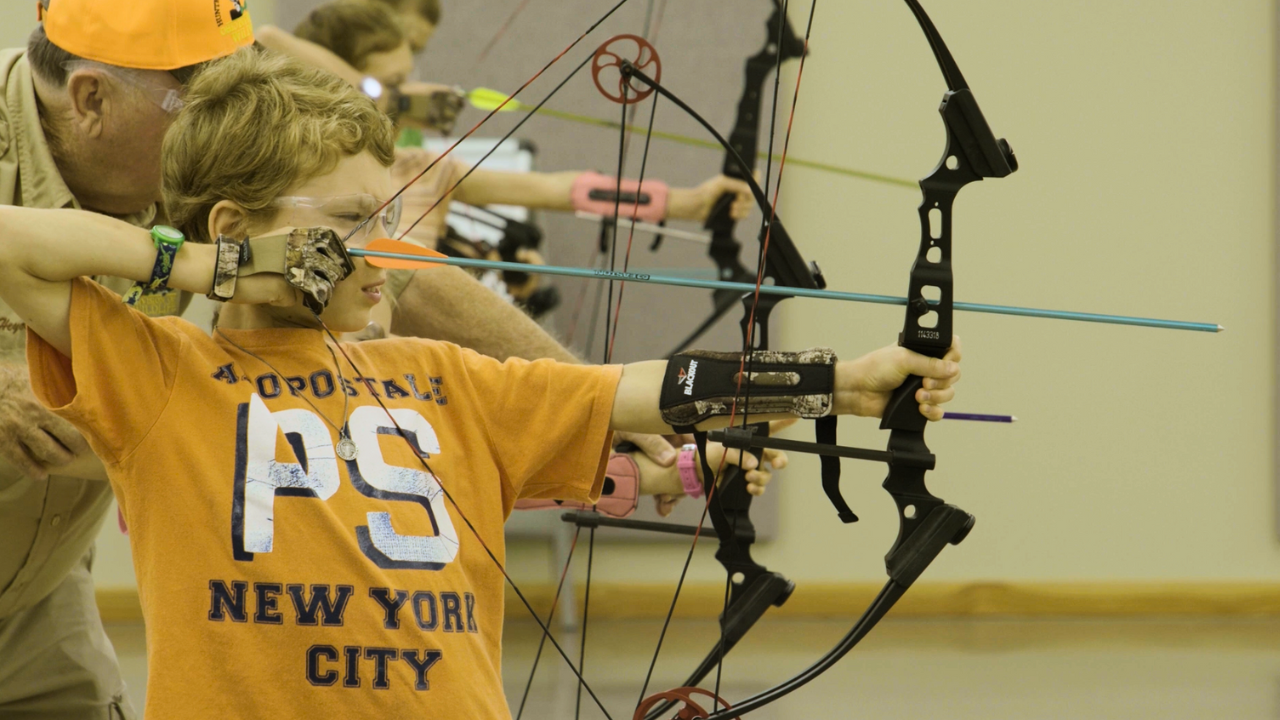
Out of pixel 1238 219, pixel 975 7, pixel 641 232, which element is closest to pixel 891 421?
pixel 641 232

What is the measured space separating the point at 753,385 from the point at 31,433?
0.67 meters

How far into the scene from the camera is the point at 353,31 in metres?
3.04

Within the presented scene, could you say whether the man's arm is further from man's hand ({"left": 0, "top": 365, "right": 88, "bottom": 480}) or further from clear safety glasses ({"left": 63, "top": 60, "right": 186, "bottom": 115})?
clear safety glasses ({"left": 63, "top": 60, "right": 186, "bottom": 115})

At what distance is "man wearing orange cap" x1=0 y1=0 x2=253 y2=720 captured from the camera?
1.35 m

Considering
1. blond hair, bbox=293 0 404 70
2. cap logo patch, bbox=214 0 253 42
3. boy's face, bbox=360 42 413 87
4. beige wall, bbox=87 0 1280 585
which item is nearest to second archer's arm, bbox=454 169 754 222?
boy's face, bbox=360 42 413 87

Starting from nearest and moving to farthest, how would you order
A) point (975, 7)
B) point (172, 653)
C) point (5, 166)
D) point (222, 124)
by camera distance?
point (172, 653)
point (222, 124)
point (5, 166)
point (975, 7)

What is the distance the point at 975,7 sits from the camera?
3.35 m

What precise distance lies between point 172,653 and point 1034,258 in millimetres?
2869

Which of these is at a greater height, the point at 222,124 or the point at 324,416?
the point at 222,124

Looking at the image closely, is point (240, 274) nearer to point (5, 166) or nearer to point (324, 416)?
point (324, 416)

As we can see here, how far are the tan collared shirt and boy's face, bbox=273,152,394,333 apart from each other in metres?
0.47

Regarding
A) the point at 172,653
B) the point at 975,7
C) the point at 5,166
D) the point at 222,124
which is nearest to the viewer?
the point at 172,653

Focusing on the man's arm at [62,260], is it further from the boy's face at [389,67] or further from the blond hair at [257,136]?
the boy's face at [389,67]

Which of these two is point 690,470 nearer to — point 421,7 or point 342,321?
point 342,321
